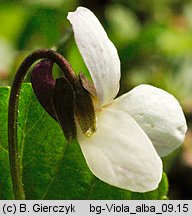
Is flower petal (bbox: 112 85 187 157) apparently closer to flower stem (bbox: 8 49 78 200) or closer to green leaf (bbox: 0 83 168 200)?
flower stem (bbox: 8 49 78 200)

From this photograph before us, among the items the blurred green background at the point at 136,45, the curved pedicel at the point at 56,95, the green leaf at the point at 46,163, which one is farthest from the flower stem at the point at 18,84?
the blurred green background at the point at 136,45

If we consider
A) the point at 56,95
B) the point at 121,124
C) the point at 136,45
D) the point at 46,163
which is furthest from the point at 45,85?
the point at 136,45

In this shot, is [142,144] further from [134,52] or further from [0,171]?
[134,52]

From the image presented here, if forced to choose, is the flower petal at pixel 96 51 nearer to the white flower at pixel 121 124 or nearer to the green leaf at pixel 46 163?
the white flower at pixel 121 124

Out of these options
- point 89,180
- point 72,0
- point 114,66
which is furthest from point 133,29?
point 114,66

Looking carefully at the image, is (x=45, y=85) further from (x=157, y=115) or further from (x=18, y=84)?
(x=157, y=115)

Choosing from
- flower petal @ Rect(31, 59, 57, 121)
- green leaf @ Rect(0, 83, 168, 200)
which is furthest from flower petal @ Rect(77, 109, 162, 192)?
green leaf @ Rect(0, 83, 168, 200)
